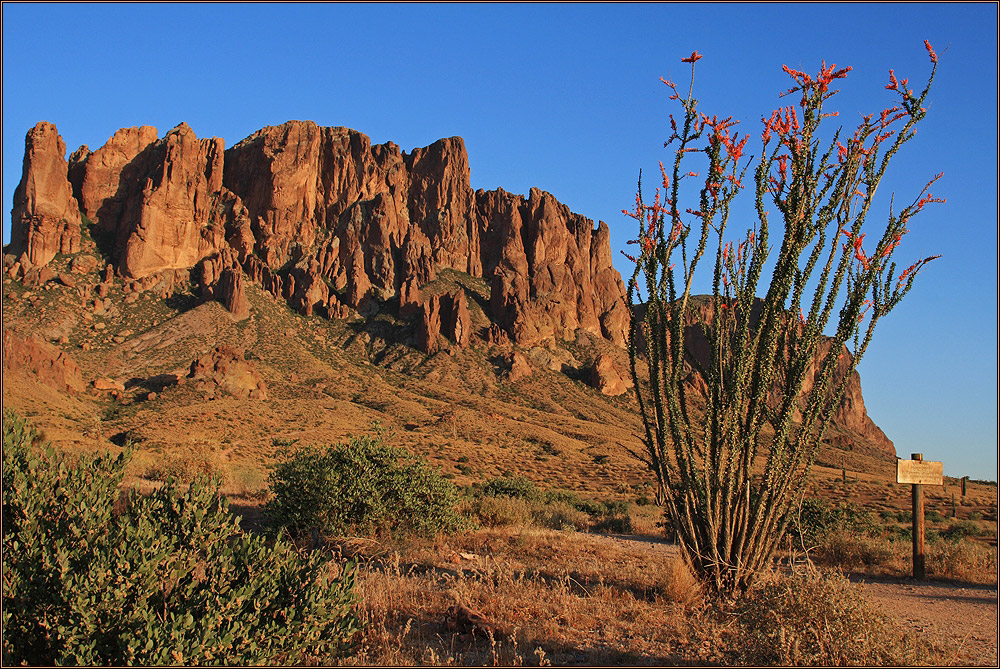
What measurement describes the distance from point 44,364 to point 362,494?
44262mm

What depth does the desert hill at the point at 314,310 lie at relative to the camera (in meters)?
44.8

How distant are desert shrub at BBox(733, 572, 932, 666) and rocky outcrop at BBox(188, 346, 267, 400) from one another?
49.6 m

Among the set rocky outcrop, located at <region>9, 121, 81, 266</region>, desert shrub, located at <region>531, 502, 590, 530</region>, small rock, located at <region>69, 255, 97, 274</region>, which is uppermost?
rocky outcrop, located at <region>9, 121, 81, 266</region>

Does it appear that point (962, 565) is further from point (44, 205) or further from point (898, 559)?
point (44, 205)

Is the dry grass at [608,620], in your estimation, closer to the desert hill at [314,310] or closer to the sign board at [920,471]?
the sign board at [920,471]

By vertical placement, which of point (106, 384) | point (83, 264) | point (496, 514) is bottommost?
point (496, 514)

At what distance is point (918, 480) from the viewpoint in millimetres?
10422

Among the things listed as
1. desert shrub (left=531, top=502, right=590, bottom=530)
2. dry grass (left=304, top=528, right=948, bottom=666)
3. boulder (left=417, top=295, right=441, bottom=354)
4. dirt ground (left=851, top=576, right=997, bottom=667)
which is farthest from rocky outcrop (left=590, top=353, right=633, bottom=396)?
dry grass (left=304, top=528, right=948, bottom=666)

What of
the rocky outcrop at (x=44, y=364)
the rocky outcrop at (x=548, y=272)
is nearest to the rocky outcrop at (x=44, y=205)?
the rocky outcrop at (x=44, y=364)

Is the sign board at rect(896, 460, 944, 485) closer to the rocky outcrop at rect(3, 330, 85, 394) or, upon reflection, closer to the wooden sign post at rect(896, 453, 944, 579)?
the wooden sign post at rect(896, 453, 944, 579)

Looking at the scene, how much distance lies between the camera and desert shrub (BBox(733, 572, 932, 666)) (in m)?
5.05

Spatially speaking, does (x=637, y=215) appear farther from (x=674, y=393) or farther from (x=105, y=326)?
(x=105, y=326)

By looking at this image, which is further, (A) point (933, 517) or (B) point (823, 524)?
(A) point (933, 517)

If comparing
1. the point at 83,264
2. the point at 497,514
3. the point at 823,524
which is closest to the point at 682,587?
the point at 497,514
